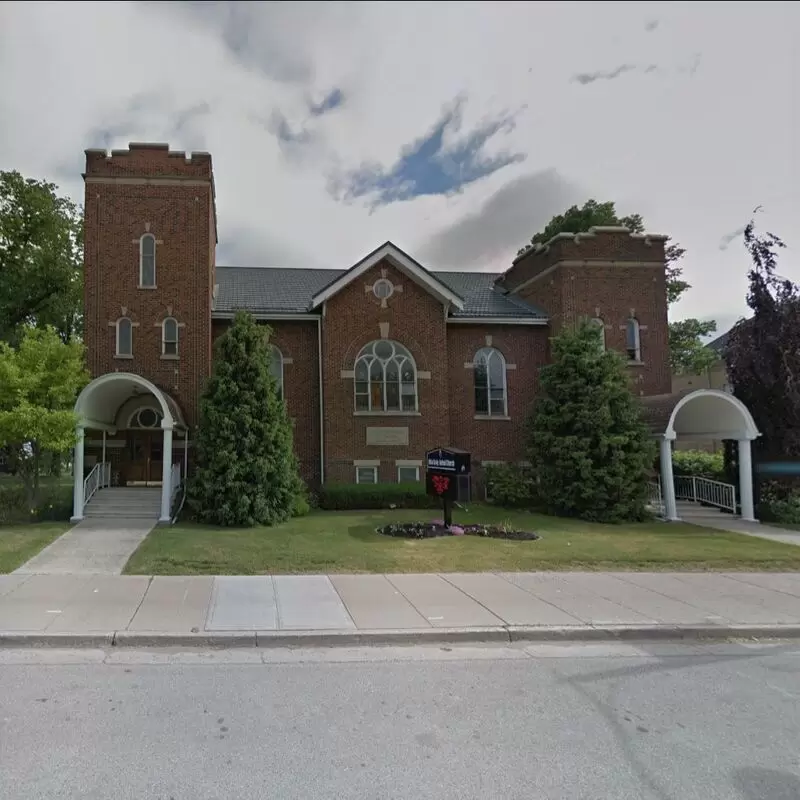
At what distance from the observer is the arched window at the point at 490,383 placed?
74.2 ft

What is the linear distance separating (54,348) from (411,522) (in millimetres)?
10372

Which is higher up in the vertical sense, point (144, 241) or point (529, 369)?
point (144, 241)

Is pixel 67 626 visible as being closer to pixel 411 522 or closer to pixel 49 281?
pixel 411 522

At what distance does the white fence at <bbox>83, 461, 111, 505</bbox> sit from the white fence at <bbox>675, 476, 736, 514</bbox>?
1949cm

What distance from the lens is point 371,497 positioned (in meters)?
19.3

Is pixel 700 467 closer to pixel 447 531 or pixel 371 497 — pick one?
pixel 371 497

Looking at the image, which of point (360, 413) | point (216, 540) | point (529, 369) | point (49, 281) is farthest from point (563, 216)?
point (216, 540)

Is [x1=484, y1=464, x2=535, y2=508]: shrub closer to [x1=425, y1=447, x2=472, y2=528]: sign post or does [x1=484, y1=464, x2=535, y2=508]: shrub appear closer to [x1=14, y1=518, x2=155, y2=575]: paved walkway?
[x1=425, y1=447, x2=472, y2=528]: sign post

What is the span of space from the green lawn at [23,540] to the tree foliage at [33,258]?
13.0 meters

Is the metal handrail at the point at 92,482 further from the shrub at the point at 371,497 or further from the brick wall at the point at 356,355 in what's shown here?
the brick wall at the point at 356,355

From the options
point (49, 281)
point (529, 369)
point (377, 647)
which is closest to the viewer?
point (377, 647)

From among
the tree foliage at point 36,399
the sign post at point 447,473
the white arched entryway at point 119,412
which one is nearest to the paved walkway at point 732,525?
the sign post at point 447,473

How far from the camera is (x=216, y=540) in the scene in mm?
13320

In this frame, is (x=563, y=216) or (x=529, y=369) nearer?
(x=529, y=369)
